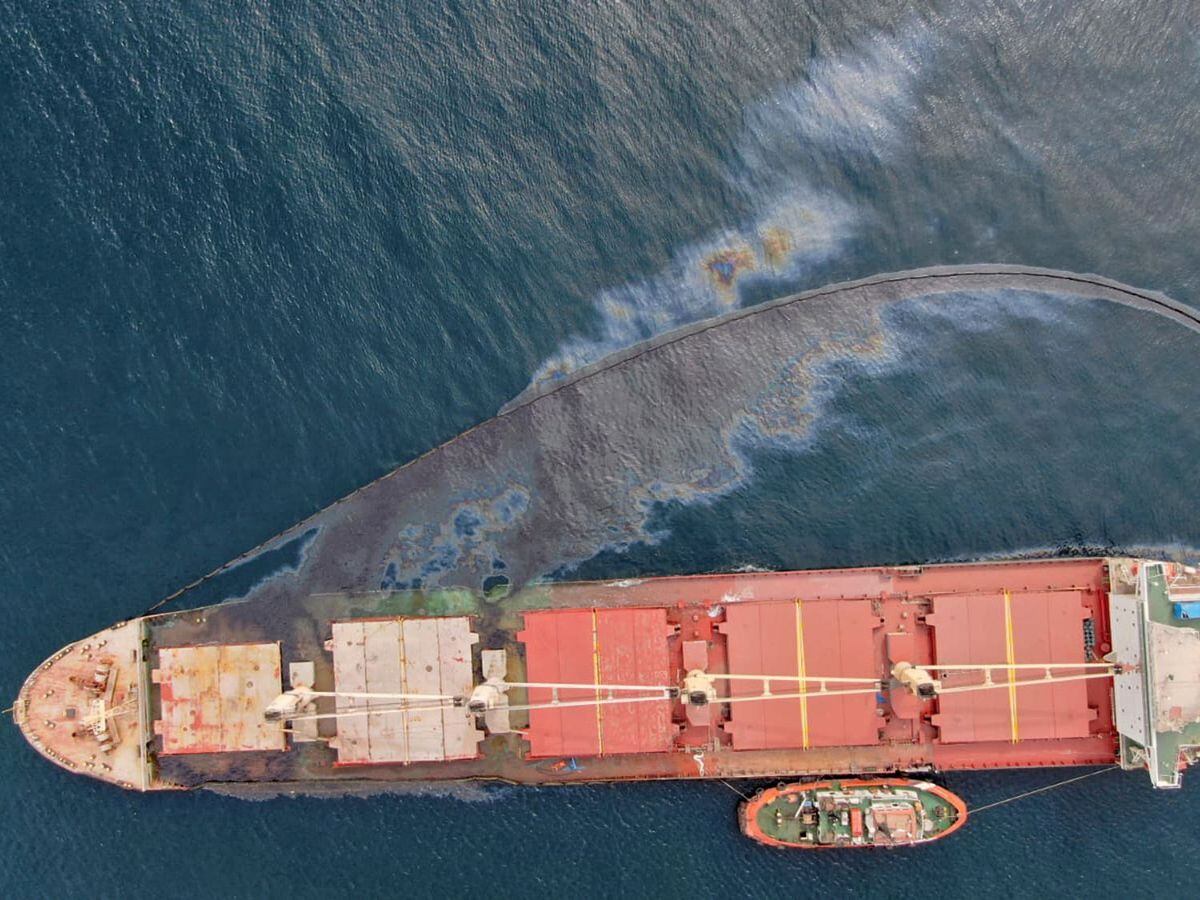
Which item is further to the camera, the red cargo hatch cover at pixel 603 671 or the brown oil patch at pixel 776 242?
the brown oil patch at pixel 776 242

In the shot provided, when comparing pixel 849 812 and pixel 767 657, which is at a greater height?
pixel 767 657

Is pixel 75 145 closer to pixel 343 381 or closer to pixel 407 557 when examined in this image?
pixel 343 381

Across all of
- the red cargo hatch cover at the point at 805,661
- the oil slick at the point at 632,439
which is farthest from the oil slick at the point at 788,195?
the red cargo hatch cover at the point at 805,661

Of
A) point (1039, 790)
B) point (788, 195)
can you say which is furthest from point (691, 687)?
point (788, 195)

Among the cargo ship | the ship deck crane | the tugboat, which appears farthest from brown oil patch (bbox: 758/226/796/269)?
the tugboat

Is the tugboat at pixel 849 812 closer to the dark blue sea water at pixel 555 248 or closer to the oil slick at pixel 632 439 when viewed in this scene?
the dark blue sea water at pixel 555 248

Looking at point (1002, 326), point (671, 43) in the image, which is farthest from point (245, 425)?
point (1002, 326)

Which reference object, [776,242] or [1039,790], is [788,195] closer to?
[776,242]
